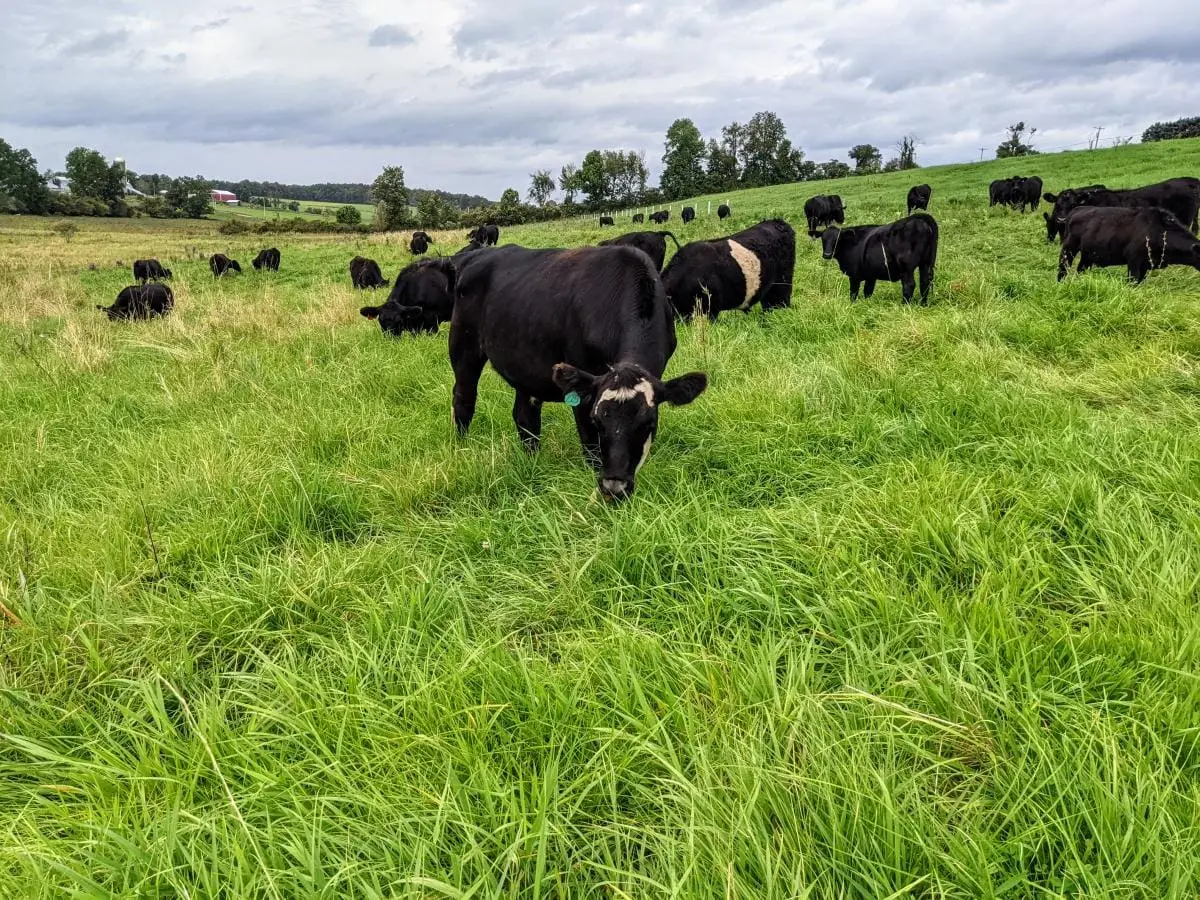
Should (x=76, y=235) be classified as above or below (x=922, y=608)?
above

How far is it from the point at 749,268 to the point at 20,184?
104577 millimetres

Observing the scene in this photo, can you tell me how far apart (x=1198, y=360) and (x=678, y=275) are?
6.91 meters

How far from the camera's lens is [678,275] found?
10.6m

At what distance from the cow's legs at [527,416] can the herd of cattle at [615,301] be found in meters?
0.01

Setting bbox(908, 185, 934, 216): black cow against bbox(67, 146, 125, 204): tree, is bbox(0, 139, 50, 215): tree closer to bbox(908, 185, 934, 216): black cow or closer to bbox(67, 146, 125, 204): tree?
bbox(67, 146, 125, 204): tree

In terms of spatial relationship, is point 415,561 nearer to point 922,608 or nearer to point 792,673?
point 792,673

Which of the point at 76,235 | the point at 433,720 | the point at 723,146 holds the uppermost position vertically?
the point at 723,146

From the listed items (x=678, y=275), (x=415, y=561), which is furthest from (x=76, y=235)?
(x=415, y=561)

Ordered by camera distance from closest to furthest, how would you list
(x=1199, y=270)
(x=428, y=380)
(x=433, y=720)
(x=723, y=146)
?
1. (x=433, y=720)
2. (x=428, y=380)
3. (x=1199, y=270)
4. (x=723, y=146)

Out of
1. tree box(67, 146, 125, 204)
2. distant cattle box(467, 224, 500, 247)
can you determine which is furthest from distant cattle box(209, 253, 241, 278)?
tree box(67, 146, 125, 204)

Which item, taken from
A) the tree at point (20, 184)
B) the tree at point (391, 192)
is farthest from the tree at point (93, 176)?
the tree at point (391, 192)

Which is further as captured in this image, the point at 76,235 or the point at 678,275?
the point at 76,235

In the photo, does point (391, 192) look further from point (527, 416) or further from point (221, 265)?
point (527, 416)

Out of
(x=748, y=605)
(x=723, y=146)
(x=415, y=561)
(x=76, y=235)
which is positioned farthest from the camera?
(x=723, y=146)
